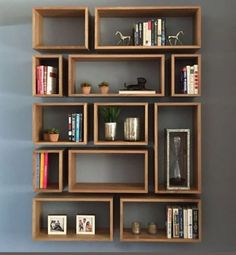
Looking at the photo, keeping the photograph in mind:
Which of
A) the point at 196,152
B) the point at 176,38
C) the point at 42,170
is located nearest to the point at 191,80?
the point at 176,38

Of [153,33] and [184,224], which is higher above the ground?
[153,33]

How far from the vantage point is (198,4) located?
2.30 m

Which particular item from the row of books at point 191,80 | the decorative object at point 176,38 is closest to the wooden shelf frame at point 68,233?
the row of books at point 191,80

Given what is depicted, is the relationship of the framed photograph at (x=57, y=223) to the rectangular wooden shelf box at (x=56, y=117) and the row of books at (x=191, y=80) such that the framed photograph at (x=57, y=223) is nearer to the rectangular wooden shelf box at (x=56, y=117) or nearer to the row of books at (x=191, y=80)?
the rectangular wooden shelf box at (x=56, y=117)

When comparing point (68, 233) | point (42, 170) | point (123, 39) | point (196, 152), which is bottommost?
point (68, 233)

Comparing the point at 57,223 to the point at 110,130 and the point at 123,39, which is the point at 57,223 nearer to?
the point at 110,130

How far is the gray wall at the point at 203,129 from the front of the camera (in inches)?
90.4

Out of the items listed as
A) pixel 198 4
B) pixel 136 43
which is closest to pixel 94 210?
pixel 136 43

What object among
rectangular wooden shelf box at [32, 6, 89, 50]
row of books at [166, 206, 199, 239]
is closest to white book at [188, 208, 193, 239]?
row of books at [166, 206, 199, 239]

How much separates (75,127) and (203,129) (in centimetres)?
76

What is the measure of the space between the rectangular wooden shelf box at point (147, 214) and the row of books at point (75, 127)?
16.9 inches

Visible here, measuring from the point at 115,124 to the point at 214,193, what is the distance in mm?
728

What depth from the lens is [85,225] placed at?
7.30 feet

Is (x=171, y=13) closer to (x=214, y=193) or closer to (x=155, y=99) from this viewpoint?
Result: (x=155, y=99)
